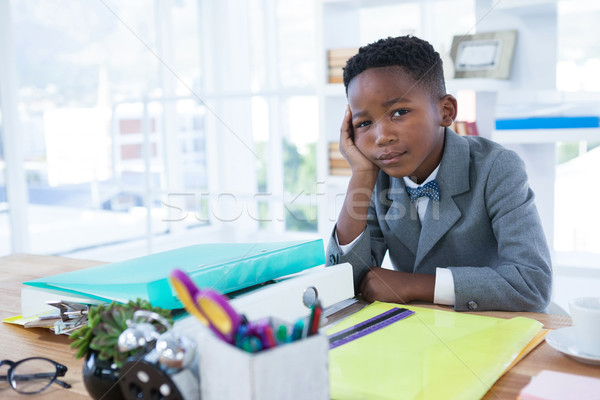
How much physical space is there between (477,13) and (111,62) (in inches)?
81.3

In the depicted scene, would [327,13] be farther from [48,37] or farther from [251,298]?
[251,298]

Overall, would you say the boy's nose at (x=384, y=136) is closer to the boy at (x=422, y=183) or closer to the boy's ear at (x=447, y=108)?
the boy at (x=422, y=183)

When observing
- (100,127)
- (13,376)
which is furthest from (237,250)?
(100,127)

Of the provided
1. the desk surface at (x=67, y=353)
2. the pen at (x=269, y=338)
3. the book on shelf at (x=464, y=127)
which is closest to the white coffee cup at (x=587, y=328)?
the desk surface at (x=67, y=353)

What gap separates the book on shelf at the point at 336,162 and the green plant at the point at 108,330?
1.83 metres

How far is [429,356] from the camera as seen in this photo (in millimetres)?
680

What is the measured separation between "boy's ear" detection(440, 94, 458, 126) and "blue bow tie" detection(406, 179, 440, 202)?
134 millimetres

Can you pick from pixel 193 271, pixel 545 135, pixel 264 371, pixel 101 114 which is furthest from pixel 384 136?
pixel 101 114

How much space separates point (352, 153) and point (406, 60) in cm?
23

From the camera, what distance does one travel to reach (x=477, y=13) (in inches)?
90.9

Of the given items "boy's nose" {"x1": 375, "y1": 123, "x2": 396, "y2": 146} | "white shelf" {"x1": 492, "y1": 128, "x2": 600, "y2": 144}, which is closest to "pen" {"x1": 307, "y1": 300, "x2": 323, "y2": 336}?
"boy's nose" {"x1": 375, "y1": 123, "x2": 396, "y2": 146}

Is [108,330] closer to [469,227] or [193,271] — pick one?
[193,271]

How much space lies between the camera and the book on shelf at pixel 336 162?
242cm

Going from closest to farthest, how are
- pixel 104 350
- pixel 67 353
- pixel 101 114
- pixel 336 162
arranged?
pixel 104 350 → pixel 67 353 → pixel 336 162 → pixel 101 114
